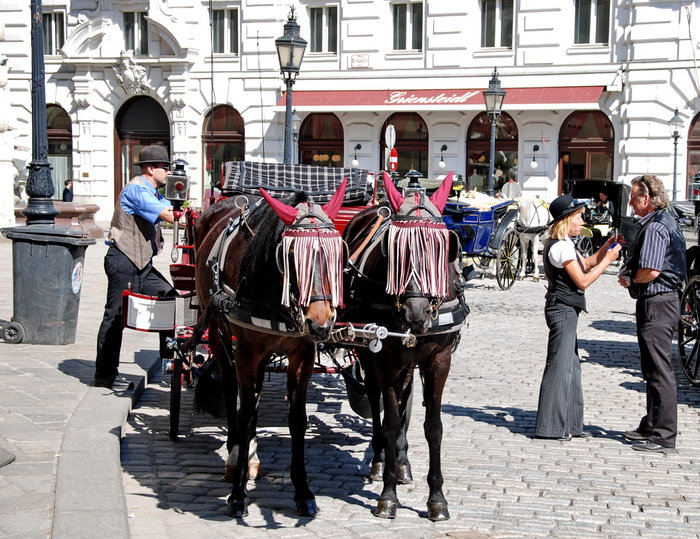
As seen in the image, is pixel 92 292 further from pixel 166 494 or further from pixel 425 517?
pixel 425 517

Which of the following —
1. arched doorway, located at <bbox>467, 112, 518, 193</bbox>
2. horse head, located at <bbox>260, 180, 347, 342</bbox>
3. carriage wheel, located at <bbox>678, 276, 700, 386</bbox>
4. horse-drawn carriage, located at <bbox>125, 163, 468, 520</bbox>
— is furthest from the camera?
arched doorway, located at <bbox>467, 112, 518, 193</bbox>

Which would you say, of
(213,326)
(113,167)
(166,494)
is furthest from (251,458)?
(113,167)

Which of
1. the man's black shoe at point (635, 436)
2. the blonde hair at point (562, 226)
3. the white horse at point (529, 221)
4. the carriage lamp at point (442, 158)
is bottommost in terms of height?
the man's black shoe at point (635, 436)

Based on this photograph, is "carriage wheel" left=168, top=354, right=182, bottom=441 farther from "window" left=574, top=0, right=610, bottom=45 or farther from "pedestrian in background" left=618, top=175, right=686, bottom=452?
→ "window" left=574, top=0, right=610, bottom=45

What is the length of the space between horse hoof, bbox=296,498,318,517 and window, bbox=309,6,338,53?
29.0 m

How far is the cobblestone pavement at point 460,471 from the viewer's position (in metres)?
5.49

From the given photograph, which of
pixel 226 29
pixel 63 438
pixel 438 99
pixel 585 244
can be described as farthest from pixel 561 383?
pixel 226 29

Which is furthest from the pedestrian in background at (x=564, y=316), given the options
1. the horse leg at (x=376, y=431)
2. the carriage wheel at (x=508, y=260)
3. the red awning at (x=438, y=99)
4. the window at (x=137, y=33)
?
the window at (x=137, y=33)

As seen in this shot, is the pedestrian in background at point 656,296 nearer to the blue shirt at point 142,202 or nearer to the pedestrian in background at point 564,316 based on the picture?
the pedestrian in background at point 564,316

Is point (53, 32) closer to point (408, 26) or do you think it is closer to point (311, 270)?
point (408, 26)

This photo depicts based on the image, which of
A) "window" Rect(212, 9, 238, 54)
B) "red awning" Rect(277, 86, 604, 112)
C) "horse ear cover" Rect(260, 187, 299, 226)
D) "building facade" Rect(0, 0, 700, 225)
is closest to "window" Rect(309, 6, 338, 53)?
"building facade" Rect(0, 0, 700, 225)

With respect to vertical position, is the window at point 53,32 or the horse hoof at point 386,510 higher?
the window at point 53,32

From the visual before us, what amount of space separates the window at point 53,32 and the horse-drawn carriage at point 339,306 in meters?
32.3

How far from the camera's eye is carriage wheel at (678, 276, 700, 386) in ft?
30.2
